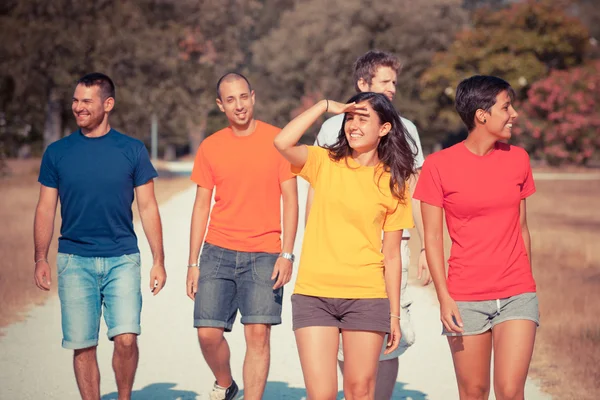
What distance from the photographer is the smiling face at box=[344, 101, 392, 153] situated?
5254 millimetres

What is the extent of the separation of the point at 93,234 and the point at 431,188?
198cm

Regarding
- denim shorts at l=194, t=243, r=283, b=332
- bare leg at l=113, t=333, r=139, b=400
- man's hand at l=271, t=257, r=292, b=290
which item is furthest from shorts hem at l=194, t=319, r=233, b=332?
bare leg at l=113, t=333, r=139, b=400

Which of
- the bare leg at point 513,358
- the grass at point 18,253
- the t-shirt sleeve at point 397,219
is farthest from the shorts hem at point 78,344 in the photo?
the grass at point 18,253

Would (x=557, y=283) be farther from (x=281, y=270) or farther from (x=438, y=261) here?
(x=438, y=261)

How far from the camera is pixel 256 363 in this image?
248 inches

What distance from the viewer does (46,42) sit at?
33844 millimetres

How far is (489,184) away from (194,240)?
210 cm

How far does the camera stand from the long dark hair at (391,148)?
529 centimetres

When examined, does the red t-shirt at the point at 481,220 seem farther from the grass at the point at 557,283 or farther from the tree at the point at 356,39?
the tree at the point at 356,39

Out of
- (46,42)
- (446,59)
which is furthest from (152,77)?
(446,59)

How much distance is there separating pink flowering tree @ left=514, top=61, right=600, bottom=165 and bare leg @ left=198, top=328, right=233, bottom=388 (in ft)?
154

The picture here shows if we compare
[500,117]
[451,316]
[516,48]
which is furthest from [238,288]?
[516,48]

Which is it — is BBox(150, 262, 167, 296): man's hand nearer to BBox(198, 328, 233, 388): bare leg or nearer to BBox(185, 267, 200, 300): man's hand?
BBox(185, 267, 200, 300): man's hand

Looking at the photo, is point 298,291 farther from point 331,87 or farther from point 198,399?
point 331,87
